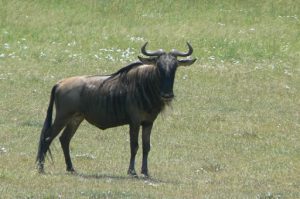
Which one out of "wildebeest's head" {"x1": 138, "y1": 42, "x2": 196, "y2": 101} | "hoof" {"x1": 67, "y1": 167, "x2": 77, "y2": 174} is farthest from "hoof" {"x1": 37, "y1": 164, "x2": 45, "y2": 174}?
"wildebeest's head" {"x1": 138, "y1": 42, "x2": 196, "y2": 101}

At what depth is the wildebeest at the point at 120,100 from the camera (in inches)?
672

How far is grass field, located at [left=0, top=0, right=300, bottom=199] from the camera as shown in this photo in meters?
16.0

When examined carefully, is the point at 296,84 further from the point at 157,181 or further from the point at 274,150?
the point at 157,181

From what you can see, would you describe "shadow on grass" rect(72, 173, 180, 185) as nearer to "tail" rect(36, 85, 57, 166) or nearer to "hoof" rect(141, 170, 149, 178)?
"hoof" rect(141, 170, 149, 178)

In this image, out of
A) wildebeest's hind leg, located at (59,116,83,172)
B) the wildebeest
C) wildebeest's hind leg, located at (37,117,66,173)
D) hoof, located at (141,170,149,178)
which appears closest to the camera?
hoof, located at (141,170,149,178)

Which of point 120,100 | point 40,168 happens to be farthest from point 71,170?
point 120,100

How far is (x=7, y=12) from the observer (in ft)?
129

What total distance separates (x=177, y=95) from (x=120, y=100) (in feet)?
30.8

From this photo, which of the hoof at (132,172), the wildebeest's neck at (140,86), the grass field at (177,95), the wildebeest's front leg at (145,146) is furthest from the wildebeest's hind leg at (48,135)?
the hoof at (132,172)

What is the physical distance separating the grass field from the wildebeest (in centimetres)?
59

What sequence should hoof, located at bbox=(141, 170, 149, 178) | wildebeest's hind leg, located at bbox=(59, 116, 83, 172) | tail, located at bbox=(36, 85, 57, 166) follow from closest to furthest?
hoof, located at bbox=(141, 170, 149, 178), tail, located at bbox=(36, 85, 57, 166), wildebeest's hind leg, located at bbox=(59, 116, 83, 172)

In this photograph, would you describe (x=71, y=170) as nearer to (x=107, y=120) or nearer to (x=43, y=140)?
(x=43, y=140)

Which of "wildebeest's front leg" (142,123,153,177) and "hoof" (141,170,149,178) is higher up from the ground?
"wildebeest's front leg" (142,123,153,177)

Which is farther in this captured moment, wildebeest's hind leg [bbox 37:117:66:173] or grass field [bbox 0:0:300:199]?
wildebeest's hind leg [bbox 37:117:66:173]
